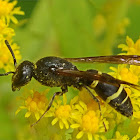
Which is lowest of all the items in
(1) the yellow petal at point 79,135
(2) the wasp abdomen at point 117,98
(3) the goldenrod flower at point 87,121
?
(1) the yellow petal at point 79,135

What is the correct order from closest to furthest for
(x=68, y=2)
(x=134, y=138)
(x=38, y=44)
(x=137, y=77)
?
(x=134, y=138)
(x=137, y=77)
(x=68, y=2)
(x=38, y=44)

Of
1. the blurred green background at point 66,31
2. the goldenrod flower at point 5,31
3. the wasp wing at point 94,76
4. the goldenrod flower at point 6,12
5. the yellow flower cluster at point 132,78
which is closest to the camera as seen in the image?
the wasp wing at point 94,76

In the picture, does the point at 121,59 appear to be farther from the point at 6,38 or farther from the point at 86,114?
the point at 6,38

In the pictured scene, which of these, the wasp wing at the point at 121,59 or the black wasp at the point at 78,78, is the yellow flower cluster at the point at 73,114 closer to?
the black wasp at the point at 78,78

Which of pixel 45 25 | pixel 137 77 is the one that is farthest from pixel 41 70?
pixel 45 25

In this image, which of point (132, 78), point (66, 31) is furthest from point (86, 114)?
point (66, 31)

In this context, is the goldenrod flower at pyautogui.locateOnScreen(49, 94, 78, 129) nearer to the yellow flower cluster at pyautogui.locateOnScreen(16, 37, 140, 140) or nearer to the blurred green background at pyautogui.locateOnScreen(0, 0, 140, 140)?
the yellow flower cluster at pyautogui.locateOnScreen(16, 37, 140, 140)

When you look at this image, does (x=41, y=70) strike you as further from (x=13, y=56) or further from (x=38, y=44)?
(x=38, y=44)

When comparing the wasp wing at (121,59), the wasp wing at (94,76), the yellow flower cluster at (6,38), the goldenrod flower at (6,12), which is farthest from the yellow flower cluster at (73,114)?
the goldenrod flower at (6,12)
